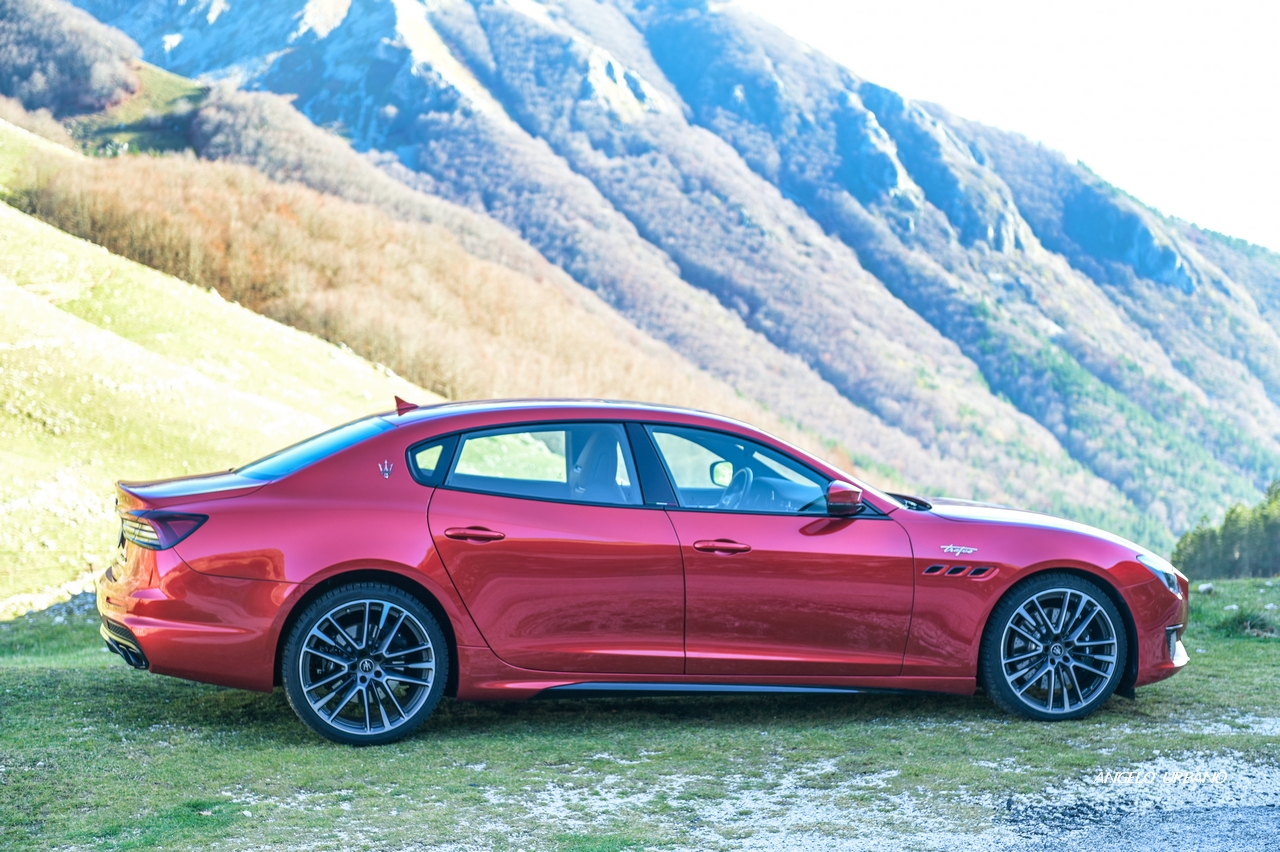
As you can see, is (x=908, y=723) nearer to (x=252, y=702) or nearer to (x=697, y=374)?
(x=252, y=702)

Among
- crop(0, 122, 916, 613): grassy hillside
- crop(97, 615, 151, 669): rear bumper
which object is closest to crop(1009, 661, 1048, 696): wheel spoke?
crop(97, 615, 151, 669): rear bumper

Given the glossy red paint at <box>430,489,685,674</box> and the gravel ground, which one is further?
the glossy red paint at <box>430,489,685,674</box>

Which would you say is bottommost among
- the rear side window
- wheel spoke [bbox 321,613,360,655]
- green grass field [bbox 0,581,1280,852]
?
green grass field [bbox 0,581,1280,852]

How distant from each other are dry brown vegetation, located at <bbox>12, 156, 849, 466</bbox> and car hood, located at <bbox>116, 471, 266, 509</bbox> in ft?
157

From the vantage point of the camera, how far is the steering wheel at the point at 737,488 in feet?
17.7

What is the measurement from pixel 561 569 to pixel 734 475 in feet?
3.20

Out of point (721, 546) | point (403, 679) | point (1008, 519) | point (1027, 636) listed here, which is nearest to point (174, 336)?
point (403, 679)

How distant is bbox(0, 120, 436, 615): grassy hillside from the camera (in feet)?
62.8

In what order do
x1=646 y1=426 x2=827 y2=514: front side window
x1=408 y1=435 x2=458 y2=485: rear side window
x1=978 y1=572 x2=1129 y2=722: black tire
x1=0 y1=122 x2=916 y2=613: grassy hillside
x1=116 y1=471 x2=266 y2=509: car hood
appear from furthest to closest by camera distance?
x1=0 y1=122 x2=916 y2=613: grassy hillside < x1=978 y1=572 x2=1129 y2=722: black tire < x1=646 y1=426 x2=827 y2=514: front side window < x1=408 y1=435 x2=458 y2=485: rear side window < x1=116 y1=471 x2=266 y2=509: car hood

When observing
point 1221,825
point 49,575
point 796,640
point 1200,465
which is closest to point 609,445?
point 796,640

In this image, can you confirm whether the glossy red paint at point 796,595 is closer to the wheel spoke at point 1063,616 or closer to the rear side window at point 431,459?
the wheel spoke at point 1063,616

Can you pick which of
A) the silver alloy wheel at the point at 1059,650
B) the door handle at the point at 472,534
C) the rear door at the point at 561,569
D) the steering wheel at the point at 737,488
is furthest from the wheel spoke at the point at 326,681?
the silver alloy wheel at the point at 1059,650

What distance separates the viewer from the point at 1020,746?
5.11m

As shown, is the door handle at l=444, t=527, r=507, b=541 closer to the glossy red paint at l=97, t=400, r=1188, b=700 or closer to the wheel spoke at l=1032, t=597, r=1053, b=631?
the glossy red paint at l=97, t=400, r=1188, b=700
